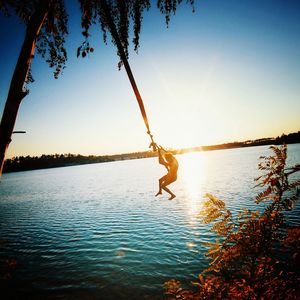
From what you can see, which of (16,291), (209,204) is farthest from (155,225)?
(209,204)

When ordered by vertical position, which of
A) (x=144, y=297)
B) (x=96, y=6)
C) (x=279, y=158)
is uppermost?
(x=96, y=6)

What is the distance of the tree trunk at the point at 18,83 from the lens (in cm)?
340

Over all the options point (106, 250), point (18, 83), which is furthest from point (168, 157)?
point (106, 250)

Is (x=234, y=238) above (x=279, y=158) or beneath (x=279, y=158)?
beneath

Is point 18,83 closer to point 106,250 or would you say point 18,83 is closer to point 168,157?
point 168,157

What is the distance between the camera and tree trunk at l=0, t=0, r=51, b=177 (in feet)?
11.1

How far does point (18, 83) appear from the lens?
3.54 meters

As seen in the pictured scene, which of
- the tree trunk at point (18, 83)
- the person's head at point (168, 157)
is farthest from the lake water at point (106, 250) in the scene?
the tree trunk at point (18, 83)

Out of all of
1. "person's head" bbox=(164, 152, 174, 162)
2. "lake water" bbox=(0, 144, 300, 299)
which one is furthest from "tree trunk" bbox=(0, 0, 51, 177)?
"lake water" bbox=(0, 144, 300, 299)

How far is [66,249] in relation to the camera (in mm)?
19828

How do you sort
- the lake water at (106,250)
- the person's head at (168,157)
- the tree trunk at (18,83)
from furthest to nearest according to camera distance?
the lake water at (106,250), the person's head at (168,157), the tree trunk at (18,83)

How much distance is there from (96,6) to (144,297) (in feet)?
44.6

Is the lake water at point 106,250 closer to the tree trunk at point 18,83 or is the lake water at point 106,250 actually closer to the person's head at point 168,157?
the person's head at point 168,157

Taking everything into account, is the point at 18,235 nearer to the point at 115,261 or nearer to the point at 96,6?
the point at 115,261
